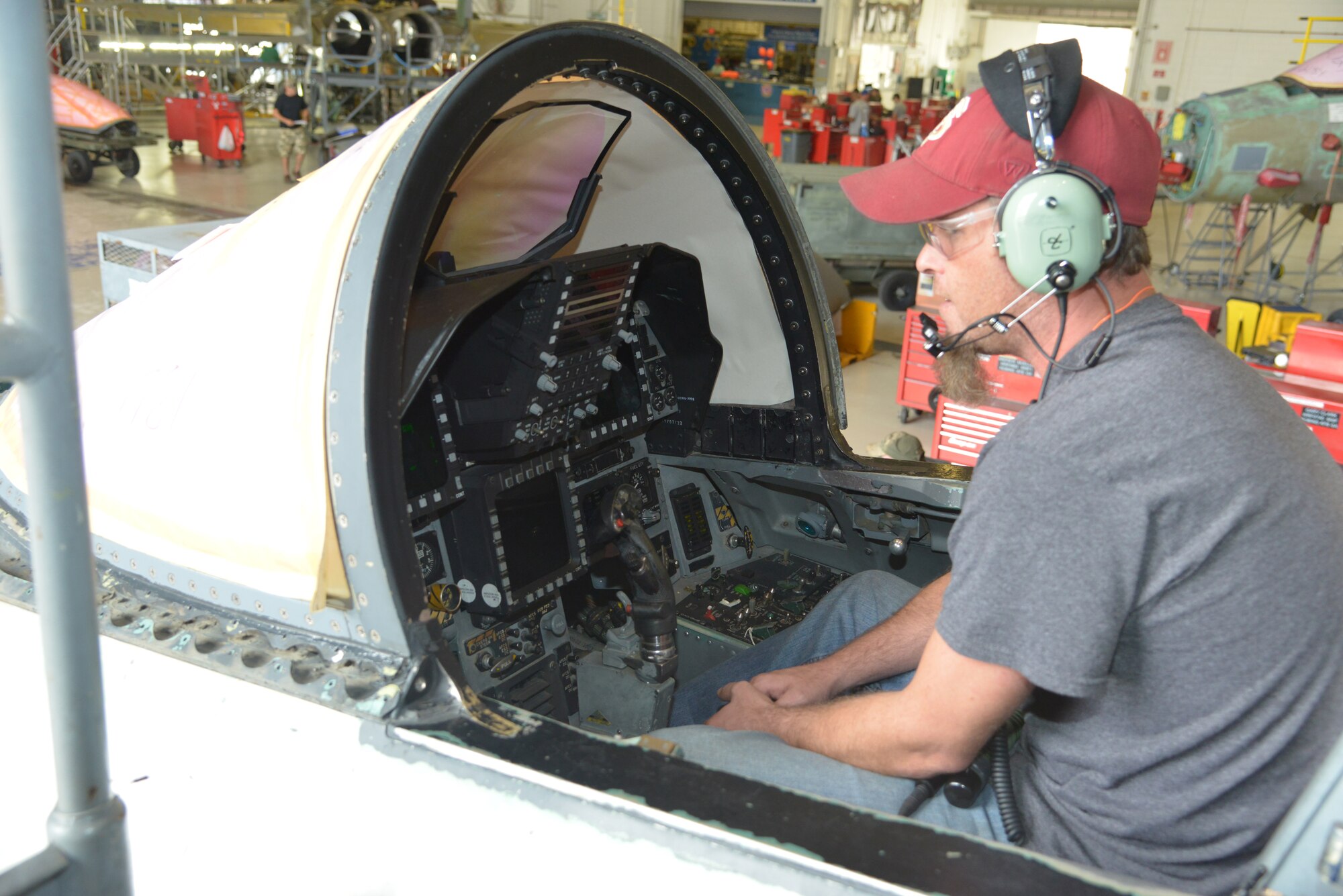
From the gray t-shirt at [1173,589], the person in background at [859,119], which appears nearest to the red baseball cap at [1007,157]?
the gray t-shirt at [1173,589]

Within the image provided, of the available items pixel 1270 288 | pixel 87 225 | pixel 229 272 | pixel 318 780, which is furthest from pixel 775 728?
pixel 1270 288

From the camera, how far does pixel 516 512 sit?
2088 mm

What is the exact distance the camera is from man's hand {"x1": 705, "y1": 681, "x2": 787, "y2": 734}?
1554mm

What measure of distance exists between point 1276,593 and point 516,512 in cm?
142

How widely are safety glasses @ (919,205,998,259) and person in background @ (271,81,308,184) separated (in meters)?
11.8

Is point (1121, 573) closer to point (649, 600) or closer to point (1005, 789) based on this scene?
point (1005, 789)

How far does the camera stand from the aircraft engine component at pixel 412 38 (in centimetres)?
1230

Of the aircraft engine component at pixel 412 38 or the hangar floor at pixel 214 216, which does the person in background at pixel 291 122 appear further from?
the aircraft engine component at pixel 412 38

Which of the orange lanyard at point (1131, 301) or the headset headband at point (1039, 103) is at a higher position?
the headset headband at point (1039, 103)

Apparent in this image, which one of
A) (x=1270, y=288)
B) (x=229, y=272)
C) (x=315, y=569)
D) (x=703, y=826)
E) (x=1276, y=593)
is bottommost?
(x=1270, y=288)

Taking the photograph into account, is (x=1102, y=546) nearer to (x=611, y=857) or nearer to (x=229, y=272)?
(x=611, y=857)

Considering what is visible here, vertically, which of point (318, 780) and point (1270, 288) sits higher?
point (318, 780)

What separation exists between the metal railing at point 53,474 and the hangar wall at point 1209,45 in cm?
1558

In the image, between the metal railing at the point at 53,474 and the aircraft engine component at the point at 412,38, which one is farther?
the aircraft engine component at the point at 412,38
